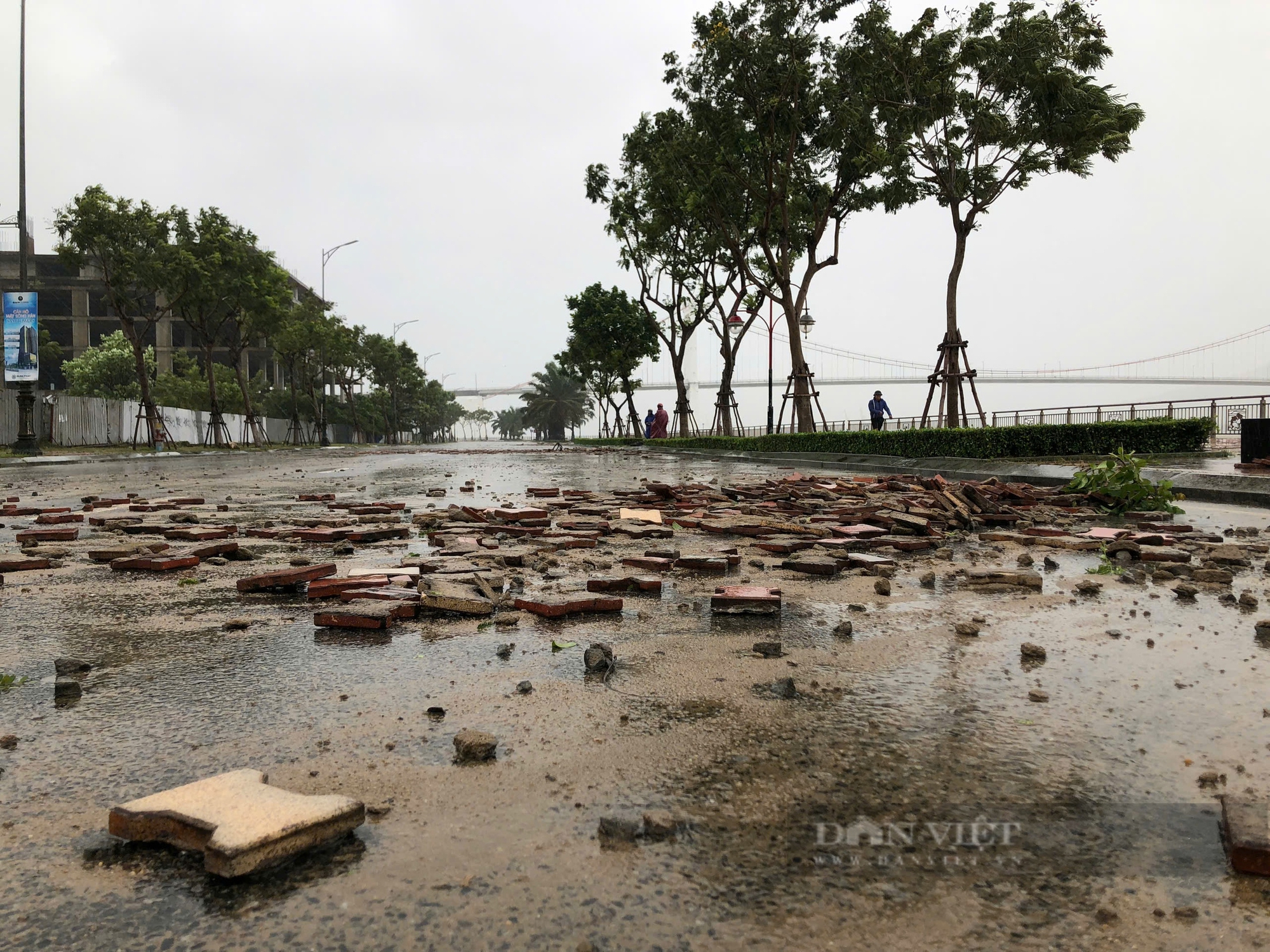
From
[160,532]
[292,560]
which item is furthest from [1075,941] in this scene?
[160,532]

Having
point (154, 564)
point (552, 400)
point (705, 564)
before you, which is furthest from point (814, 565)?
point (552, 400)

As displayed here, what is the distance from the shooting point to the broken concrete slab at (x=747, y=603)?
367 centimetres

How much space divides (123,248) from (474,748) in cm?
3642

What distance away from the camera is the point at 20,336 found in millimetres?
23844

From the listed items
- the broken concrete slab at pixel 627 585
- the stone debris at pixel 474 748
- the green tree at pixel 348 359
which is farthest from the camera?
the green tree at pixel 348 359

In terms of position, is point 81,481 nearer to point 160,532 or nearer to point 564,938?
point 160,532

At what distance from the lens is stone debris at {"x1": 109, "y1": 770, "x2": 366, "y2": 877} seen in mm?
1558

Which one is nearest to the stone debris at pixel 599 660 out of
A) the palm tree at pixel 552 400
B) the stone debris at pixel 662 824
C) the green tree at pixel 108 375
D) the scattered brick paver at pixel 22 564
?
the stone debris at pixel 662 824

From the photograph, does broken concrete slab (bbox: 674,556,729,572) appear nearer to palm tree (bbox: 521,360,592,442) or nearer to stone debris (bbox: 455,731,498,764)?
stone debris (bbox: 455,731,498,764)

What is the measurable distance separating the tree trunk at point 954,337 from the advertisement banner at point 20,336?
22.5 meters

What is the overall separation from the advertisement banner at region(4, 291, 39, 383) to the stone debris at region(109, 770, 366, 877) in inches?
1021

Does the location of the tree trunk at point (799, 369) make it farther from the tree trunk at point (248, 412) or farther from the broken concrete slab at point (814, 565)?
the tree trunk at point (248, 412)

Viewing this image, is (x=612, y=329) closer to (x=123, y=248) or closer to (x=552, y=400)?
(x=123, y=248)

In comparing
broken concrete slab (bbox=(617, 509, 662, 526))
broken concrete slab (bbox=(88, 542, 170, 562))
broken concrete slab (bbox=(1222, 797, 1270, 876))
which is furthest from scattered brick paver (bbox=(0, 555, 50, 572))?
broken concrete slab (bbox=(1222, 797, 1270, 876))
